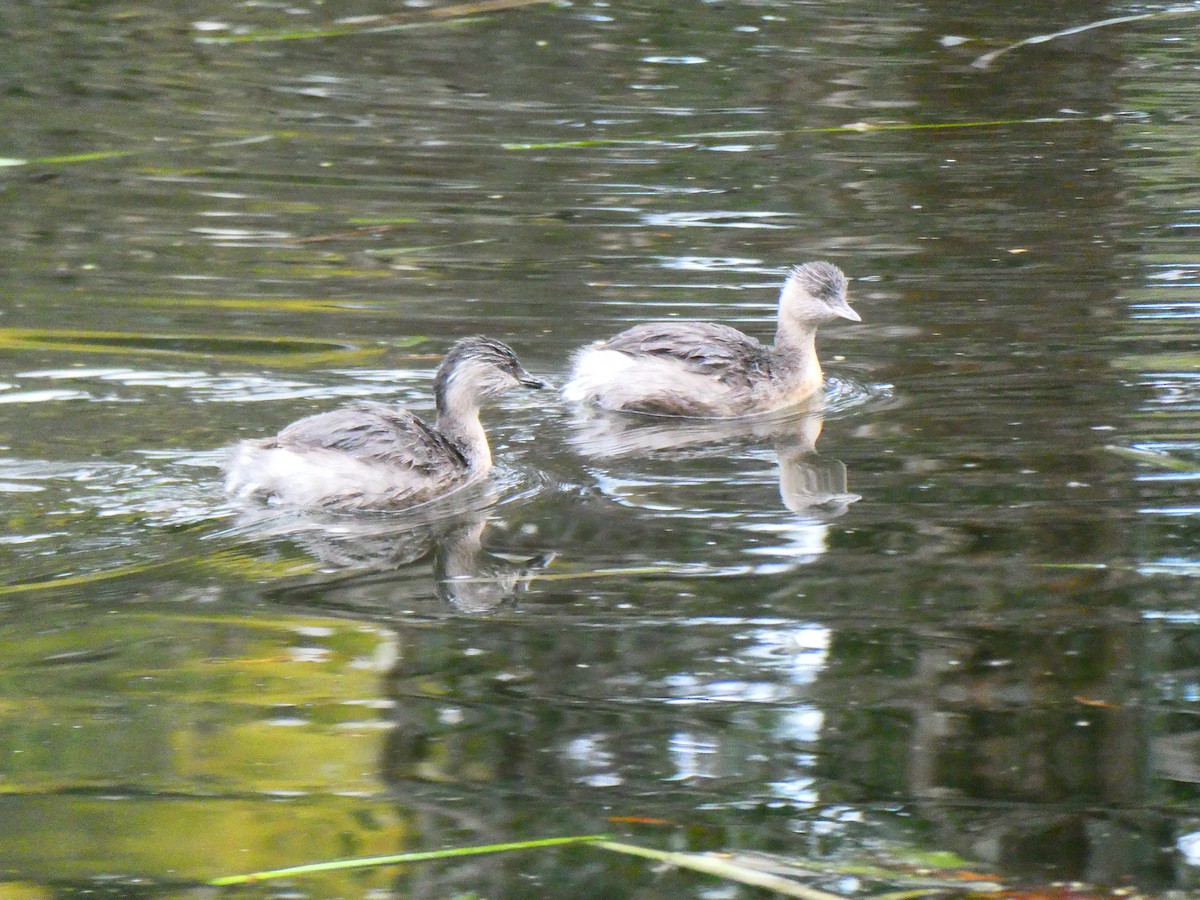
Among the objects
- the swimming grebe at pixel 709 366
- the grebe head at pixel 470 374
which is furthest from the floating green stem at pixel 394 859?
the swimming grebe at pixel 709 366

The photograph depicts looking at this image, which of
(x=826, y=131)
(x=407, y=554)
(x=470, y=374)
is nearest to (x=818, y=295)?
(x=470, y=374)

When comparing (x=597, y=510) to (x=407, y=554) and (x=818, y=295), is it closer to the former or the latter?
(x=407, y=554)

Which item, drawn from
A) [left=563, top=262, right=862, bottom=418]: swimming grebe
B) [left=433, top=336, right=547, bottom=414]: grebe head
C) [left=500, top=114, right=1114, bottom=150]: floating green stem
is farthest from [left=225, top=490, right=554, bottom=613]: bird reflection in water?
[left=500, top=114, right=1114, bottom=150]: floating green stem

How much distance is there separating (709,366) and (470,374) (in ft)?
3.98

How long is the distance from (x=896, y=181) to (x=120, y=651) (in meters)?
7.20

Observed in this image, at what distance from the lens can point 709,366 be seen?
784 cm

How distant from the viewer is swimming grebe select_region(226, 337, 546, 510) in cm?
635

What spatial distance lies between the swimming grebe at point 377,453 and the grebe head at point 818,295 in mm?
1700

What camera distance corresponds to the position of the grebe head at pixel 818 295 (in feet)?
26.8

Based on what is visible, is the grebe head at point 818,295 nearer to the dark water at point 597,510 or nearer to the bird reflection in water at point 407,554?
the dark water at point 597,510

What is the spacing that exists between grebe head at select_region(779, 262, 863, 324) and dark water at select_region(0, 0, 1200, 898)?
0.30m

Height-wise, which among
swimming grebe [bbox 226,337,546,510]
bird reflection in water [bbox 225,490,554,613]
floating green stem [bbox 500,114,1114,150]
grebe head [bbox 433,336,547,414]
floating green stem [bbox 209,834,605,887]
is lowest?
floating green stem [bbox 209,834,605,887]

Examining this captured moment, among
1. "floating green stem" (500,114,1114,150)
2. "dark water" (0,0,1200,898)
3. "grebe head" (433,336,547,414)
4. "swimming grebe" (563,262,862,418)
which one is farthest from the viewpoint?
"floating green stem" (500,114,1114,150)

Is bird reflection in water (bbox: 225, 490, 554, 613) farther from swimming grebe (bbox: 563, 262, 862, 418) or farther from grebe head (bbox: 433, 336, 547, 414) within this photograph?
swimming grebe (bbox: 563, 262, 862, 418)
